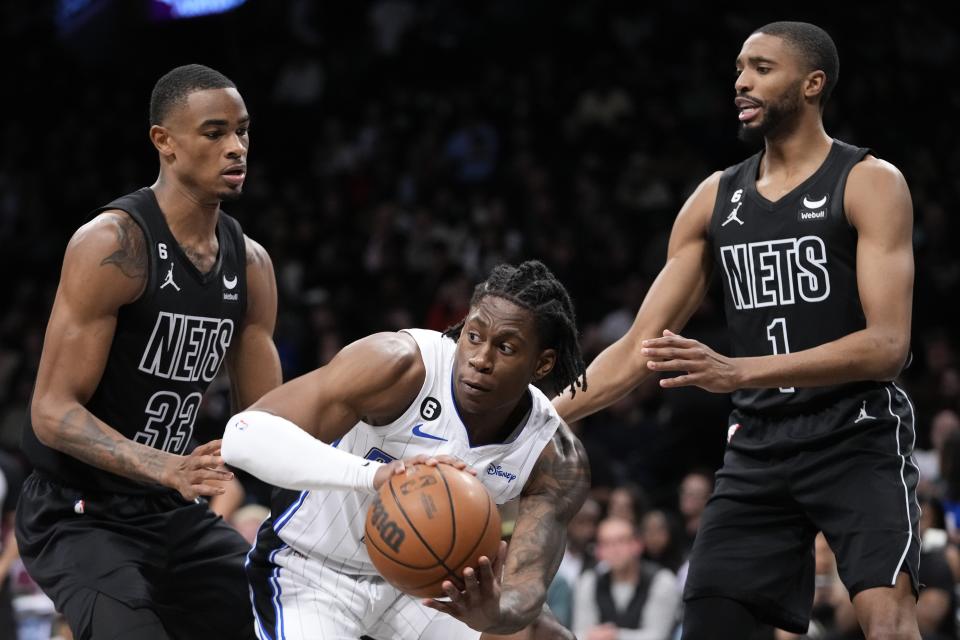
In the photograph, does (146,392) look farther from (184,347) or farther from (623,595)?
(623,595)

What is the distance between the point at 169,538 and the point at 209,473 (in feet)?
2.19

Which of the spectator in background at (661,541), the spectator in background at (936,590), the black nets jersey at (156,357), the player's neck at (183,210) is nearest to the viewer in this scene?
the black nets jersey at (156,357)

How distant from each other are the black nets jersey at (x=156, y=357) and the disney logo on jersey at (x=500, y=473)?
1021mm

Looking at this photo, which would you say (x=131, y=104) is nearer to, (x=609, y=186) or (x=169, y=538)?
(x=609, y=186)

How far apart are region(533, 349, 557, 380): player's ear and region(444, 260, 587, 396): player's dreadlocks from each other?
2 centimetres

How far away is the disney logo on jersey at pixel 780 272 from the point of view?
427 cm

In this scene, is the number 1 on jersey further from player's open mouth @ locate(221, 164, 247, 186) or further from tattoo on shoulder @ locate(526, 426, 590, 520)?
player's open mouth @ locate(221, 164, 247, 186)

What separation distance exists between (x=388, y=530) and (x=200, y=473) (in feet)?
1.87

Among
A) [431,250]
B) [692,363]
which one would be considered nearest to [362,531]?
[692,363]

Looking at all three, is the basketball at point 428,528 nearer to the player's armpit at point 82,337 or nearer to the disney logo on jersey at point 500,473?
the disney logo on jersey at point 500,473

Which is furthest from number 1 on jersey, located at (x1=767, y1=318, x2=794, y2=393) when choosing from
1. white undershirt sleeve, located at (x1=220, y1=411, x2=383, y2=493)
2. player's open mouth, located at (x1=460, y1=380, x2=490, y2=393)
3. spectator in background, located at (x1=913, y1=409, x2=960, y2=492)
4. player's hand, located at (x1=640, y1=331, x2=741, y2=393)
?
spectator in background, located at (x1=913, y1=409, x2=960, y2=492)

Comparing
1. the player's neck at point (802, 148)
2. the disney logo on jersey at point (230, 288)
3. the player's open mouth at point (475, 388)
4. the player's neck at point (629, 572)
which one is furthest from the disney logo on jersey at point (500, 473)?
the player's neck at point (629, 572)

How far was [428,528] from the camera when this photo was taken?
11.5 feet

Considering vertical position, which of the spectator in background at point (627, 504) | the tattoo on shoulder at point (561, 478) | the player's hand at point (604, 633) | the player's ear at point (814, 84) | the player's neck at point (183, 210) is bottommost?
the player's hand at point (604, 633)
